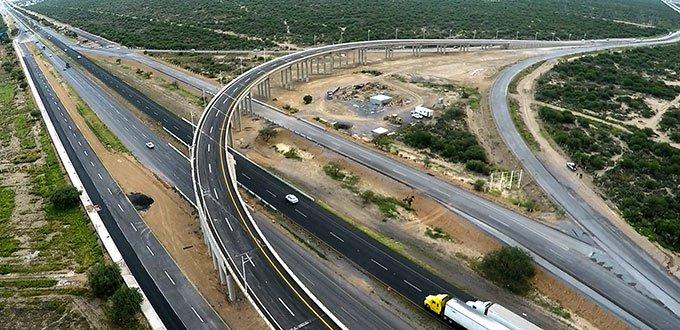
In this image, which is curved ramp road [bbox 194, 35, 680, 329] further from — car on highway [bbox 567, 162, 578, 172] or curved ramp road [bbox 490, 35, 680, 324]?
car on highway [bbox 567, 162, 578, 172]

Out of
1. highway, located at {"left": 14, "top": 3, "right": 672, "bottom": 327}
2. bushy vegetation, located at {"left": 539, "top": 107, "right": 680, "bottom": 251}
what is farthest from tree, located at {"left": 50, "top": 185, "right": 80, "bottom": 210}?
bushy vegetation, located at {"left": 539, "top": 107, "right": 680, "bottom": 251}

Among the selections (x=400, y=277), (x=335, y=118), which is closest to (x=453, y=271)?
(x=400, y=277)

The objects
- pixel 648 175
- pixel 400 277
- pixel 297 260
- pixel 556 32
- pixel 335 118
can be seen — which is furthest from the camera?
pixel 556 32

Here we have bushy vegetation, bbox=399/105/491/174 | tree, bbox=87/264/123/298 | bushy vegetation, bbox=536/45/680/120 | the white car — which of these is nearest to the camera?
tree, bbox=87/264/123/298

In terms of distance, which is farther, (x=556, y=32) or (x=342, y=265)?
(x=556, y=32)

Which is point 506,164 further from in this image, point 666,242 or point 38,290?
point 38,290

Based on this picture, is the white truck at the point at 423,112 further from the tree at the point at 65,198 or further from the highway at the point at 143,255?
the tree at the point at 65,198
